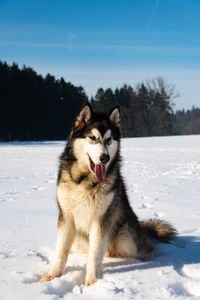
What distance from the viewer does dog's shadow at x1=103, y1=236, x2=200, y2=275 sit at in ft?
16.0

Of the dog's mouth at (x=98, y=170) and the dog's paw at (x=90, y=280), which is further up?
the dog's mouth at (x=98, y=170)

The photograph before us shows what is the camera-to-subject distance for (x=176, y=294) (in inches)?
157

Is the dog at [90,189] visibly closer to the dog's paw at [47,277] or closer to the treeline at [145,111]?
the dog's paw at [47,277]

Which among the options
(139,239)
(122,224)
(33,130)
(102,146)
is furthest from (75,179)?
(33,130)

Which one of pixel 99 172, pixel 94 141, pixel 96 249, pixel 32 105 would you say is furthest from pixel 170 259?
pixel 32 105

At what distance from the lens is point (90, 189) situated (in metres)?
4.68

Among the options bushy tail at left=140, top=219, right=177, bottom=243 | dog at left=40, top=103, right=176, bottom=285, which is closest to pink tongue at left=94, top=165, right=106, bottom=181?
dog at left=40, top=103, right=176, bottom=285

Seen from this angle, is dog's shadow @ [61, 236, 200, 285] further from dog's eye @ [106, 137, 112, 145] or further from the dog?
dog's eye @ [106, 137, 112, 145]

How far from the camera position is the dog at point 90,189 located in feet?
15.2

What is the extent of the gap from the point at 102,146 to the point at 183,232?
2638mm

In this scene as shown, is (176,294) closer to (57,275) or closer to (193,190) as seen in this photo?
(57,275)

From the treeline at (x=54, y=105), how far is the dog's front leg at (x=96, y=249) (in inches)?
1408

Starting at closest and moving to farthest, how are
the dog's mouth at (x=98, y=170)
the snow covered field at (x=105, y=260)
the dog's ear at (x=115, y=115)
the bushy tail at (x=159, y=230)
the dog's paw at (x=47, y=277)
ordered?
the snow covered field at (x=105, y=260) < the dog's paw at (x=47, y=277) < the dog's mouth at (x=98, y=170) < the dog's ear at (x=115, y=115) < the bushy tail at (x=159, y=230)

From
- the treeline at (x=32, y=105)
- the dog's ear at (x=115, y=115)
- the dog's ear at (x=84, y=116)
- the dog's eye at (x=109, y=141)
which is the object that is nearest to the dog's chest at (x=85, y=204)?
the dog's eye at (x=109, y=141)
